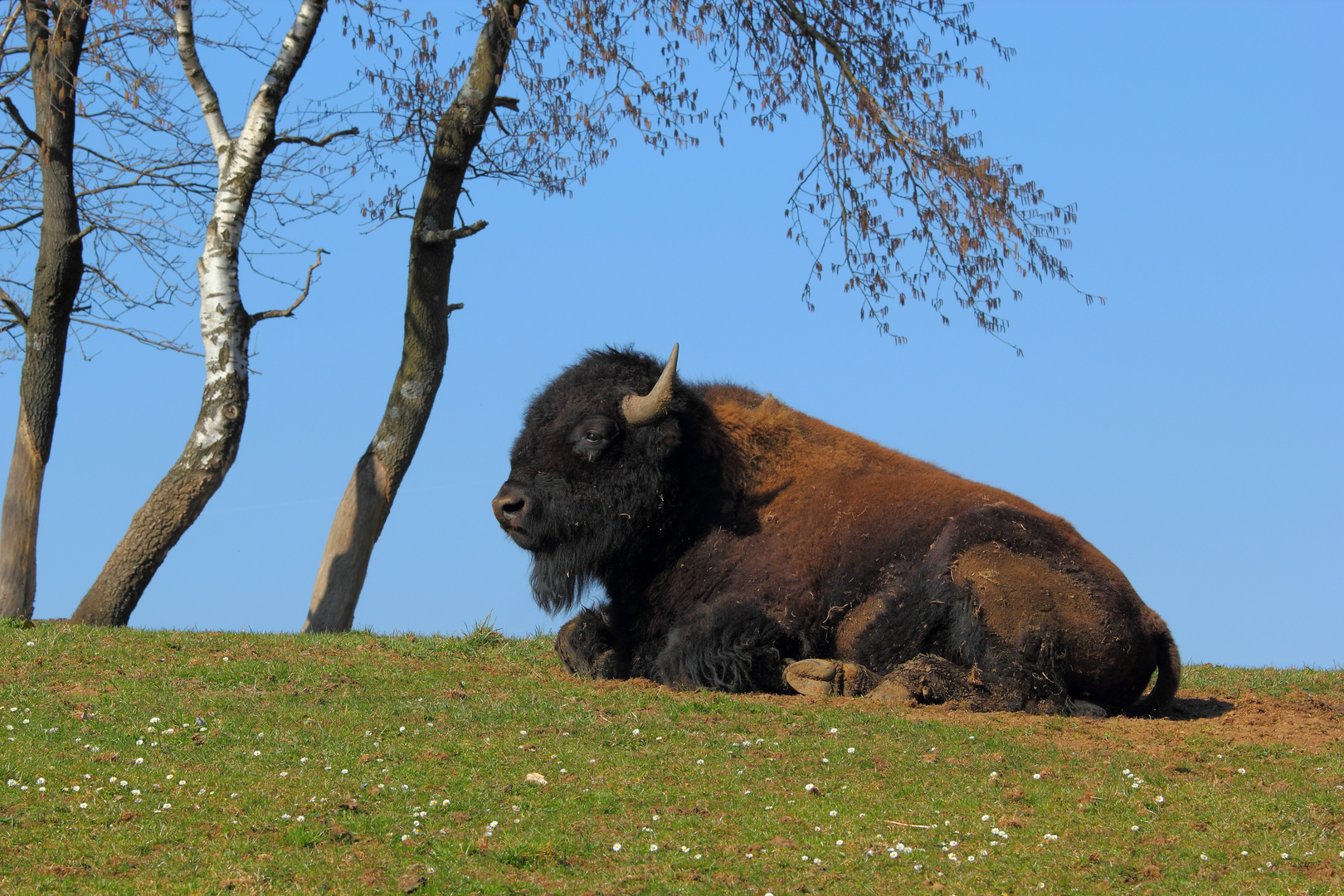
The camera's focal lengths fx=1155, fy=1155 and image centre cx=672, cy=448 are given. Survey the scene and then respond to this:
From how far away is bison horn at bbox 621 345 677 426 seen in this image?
8.24 meters

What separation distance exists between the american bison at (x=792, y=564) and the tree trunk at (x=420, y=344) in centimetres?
457

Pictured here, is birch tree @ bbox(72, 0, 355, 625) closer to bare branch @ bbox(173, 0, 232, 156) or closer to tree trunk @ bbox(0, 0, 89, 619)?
bare branch @ bbox(173, 0, 232, 156)

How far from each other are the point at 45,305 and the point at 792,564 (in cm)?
959

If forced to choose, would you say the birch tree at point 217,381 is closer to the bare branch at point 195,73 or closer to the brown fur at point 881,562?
the bare branch at point 195,73

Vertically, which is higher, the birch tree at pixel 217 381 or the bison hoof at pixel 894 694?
the birch tree at pixel 217 381

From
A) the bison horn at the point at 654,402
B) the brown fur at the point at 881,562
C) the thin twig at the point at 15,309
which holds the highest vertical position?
the thin twig at the point at 15,309

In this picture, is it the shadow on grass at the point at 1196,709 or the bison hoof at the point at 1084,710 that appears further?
the shadow on grass at the point at 1196,709

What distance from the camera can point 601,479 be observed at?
8.40 metres

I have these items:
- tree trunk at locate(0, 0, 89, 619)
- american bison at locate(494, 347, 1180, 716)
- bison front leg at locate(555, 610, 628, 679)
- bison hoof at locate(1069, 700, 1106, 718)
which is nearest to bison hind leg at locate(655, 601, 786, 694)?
american bison at locate(494, 347, 1180, 716)

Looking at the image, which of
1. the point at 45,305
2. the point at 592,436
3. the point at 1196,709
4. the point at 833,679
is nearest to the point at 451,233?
the point at 45,305

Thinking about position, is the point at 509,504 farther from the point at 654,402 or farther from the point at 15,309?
the point at 15,309

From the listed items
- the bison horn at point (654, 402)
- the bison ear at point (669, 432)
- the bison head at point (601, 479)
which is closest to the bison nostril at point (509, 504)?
the bison head at point (601, 479)

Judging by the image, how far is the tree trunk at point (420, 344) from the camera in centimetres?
1262

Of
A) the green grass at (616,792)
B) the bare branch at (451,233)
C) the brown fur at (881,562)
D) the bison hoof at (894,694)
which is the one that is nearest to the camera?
the green grass at (616,792)
